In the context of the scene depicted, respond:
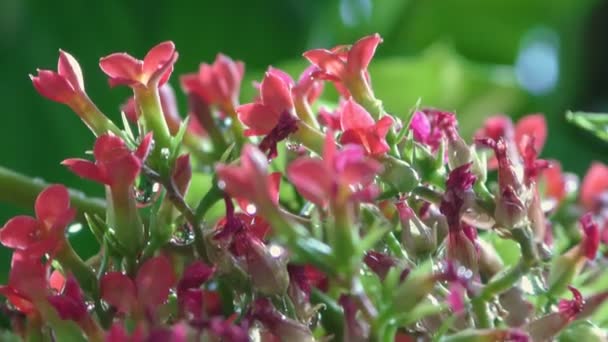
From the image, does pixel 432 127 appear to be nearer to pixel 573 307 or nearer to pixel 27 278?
pixel 573 307

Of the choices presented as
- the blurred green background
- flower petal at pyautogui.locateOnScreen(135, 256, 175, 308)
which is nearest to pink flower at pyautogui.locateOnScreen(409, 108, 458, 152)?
flower petal at pyautogui.locateOnScreen(135, 256, 175, 308)

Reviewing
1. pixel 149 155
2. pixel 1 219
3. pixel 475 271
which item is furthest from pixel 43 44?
pixel 475 271

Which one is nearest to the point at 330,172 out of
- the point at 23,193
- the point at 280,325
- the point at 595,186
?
the point at 280,325

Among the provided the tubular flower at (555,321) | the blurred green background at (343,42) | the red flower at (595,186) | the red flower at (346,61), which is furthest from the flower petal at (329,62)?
the blurred green background at (343,42)

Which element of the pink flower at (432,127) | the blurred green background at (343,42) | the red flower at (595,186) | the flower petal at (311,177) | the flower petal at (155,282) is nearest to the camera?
the flower petal at (311,177)

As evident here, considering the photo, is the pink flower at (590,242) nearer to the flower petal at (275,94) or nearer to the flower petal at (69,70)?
the flower petal at (275,94)

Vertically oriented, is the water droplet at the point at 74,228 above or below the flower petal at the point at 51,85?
below
